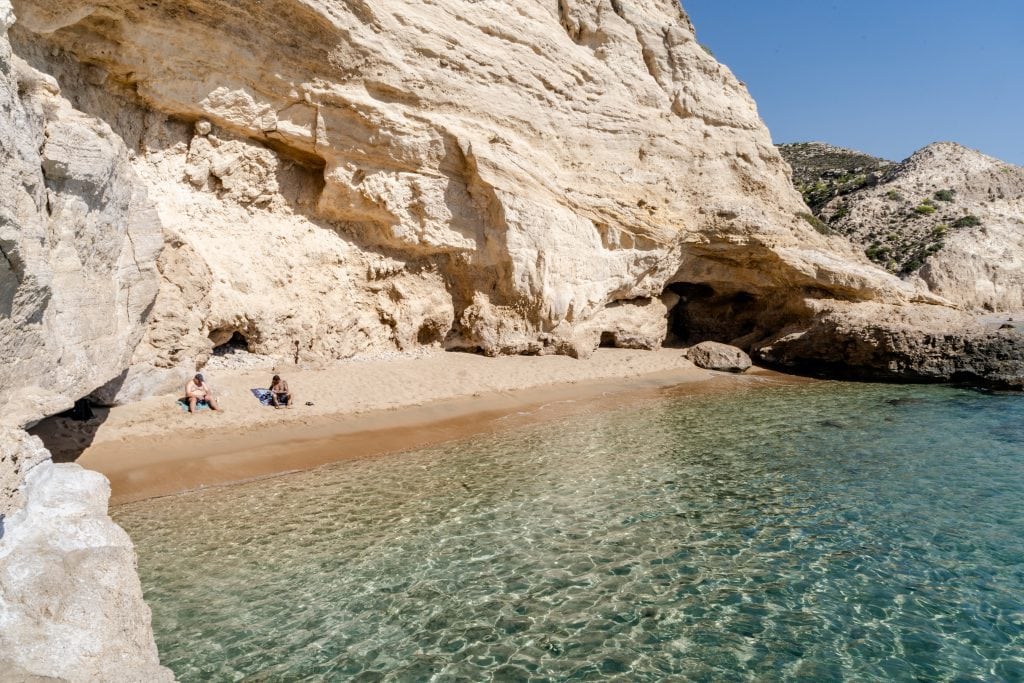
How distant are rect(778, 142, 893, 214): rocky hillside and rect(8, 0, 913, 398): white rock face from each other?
68.7ft

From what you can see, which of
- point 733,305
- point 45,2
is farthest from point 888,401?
point 45,2

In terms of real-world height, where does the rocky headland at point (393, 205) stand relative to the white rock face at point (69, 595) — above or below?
above

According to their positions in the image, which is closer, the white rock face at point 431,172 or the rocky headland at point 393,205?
the rocky headland at point 393,205

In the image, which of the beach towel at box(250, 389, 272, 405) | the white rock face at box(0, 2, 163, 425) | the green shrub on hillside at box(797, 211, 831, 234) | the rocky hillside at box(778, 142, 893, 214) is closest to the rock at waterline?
the green shrub on hillside at box(797, 211, 831, 234)

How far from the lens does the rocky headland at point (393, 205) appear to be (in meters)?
7.31

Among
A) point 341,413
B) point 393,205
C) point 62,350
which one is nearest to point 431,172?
point 393,205

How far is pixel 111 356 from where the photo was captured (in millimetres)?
7902

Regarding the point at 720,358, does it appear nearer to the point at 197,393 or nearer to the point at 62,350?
the point at 197,393

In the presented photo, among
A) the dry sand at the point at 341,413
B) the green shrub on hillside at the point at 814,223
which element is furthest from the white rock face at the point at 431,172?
the dry sand at the point at 341,413

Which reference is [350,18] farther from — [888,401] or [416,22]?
[888,401]

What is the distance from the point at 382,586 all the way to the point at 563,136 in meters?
13.0

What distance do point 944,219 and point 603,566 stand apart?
35137 millimetres

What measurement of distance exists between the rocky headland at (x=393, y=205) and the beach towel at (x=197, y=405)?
1.38 ft

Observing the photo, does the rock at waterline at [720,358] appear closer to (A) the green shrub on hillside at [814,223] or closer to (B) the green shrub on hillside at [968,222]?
(A) the green shrub on hillside at [814,223]
